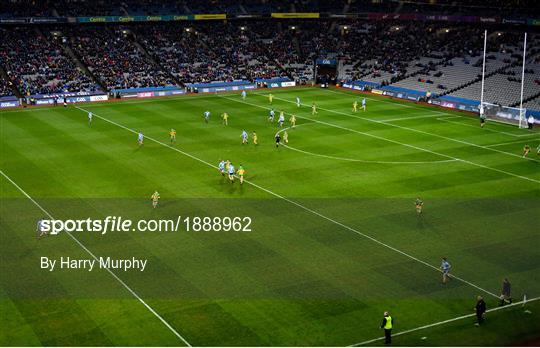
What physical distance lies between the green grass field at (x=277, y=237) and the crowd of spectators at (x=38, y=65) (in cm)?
1845

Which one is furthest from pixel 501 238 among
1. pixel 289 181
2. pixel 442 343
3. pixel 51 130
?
pixel 51 130

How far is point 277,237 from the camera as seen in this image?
35.3 metres

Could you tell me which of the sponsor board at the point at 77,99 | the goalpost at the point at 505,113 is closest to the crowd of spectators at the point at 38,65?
the sponsor board at the point at 77,99

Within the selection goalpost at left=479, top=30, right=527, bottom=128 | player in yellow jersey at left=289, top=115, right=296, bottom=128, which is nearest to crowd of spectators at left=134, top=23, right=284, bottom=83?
player in yellow jersey at left=289, top=115, right=296, bottom=128

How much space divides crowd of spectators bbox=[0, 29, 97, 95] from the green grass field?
18452 mm

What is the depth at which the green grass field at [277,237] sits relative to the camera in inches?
1046

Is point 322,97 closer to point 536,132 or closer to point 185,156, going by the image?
point 536,132

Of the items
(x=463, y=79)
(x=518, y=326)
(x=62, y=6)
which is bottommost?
(x=518, y=326)

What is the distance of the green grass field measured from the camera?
26562 mm

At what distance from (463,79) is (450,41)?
15.3 metres

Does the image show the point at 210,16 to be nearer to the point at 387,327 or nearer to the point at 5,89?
the point at 5,89

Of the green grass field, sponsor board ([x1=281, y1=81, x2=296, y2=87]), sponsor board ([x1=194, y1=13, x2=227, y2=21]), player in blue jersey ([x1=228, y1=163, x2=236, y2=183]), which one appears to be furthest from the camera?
sponsor board ([x1=194, y1=13, x2=227, y2=21])

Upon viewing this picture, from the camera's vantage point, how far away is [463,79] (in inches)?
3236

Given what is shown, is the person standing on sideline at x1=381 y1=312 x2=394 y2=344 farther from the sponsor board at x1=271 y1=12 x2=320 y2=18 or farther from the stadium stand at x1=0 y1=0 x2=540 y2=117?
the sponsor board at x1=271 y1=12 x2=320 y2=18
